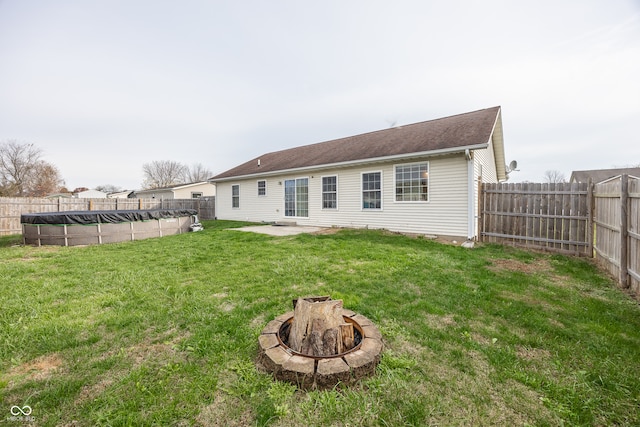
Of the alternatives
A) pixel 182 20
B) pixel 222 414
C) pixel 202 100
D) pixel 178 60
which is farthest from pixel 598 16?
pixel 202 100

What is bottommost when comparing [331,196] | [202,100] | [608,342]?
[608,342]

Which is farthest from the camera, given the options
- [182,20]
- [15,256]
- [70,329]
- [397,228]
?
[397,228]

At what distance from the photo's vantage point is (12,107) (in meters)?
11.2

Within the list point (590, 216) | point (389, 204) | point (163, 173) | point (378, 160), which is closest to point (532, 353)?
point (590, 216)

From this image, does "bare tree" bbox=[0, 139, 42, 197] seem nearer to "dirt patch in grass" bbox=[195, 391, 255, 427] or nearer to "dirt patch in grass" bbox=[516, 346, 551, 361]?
"dirt patch in grass" bbox=[195, 391, 255, 427]

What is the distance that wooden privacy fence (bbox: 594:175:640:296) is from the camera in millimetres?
3762

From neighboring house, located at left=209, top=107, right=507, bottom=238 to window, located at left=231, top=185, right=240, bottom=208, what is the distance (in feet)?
3.49

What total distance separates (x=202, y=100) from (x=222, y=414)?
14681 millimetres

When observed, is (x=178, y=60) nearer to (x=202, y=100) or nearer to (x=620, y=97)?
(x=202, y=100)

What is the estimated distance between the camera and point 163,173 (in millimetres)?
49156

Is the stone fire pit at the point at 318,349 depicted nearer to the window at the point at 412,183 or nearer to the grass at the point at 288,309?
the grass at the point at 288,309

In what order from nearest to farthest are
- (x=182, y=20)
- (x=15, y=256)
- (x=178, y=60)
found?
(x=15, y=256) → (x=182, y=20) → (x=178, y=60)

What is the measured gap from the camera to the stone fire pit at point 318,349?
5.93ft
